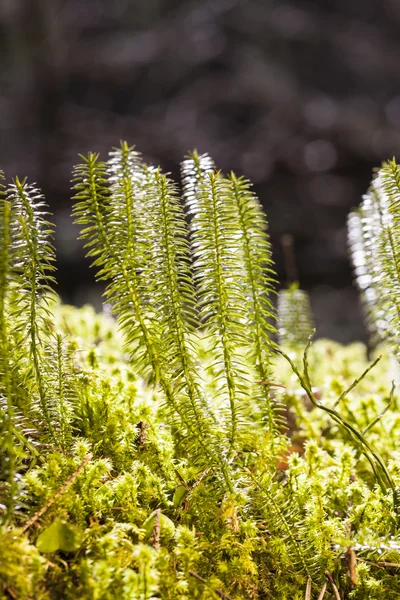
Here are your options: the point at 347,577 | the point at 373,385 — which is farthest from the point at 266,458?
the point at 373,385

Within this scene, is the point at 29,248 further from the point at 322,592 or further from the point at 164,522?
the point at 322,592

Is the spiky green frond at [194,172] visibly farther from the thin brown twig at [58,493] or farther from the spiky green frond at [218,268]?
the thin brown twig at [58,493]

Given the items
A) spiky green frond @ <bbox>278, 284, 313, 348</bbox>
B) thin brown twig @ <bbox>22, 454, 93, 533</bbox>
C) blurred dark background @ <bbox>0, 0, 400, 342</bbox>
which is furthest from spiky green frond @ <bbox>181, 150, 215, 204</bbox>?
blurred dark background @ <bbox>0, 0, 400, 342</bbox>

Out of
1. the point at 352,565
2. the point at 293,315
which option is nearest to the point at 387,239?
the point at 352,565

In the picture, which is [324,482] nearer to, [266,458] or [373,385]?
[266,458]

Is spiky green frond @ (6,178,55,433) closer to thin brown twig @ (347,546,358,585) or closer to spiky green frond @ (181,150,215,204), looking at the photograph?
spiky green frond @ (181,150,215,204)

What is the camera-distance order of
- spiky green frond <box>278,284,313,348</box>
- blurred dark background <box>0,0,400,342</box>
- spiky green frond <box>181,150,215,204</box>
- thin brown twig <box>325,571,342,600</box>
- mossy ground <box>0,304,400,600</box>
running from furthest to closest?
blurred dark background <box>0,0,400,342</box> < spiky green frond <box>278,284,313,348</box> < spiky green frond <box>181,150,215,204</box> < thin brown twig <box>325,571,342,600</box> < mossy ground <box>0,304,400,600</box>
